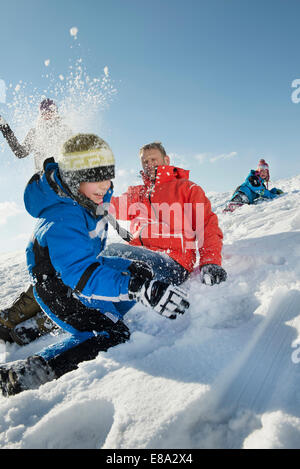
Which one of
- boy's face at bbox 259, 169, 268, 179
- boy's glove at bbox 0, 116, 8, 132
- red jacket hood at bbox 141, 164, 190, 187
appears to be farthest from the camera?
boy's face at bbox 259, 169, 268, 179

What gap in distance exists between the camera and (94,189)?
1.94 m

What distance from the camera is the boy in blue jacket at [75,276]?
170cm

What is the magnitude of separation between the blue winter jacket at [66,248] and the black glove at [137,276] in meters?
0.04

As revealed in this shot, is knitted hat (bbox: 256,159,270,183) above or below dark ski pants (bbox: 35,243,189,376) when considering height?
above

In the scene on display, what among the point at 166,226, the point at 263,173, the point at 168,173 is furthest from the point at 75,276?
the point at 263,173

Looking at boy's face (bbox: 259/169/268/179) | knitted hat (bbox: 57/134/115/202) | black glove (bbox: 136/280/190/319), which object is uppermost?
knitted hat (bbox: 57/134/115/202)

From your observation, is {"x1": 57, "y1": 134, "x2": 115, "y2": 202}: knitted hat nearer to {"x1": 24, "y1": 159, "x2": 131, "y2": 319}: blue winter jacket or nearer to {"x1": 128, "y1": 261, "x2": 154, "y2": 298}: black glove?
{"x1": 24, "y1": 159, "x2": 131, "y2": 319}: blue winter jacket

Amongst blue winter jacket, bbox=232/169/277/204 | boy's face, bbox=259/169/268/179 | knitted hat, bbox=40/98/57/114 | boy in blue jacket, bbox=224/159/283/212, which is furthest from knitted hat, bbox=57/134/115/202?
boy's face, bbox=259/169/268/179

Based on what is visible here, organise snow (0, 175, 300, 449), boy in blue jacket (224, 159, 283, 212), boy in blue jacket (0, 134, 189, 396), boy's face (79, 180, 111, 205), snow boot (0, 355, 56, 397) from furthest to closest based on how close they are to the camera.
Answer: boy in blue jacket (224, 159, 283, 212), boy's face (79, 180, 111, 205), boy in blue jacket (0, 134, 189, 396), snow boot (0, 355, 56, 397), snow (0, 175, 300, 449)

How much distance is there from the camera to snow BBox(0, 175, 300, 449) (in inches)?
39.4

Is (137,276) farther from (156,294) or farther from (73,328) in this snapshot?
(73,328)

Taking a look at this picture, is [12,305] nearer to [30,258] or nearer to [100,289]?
[30,258]

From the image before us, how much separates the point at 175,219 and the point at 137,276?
3.66 feet
